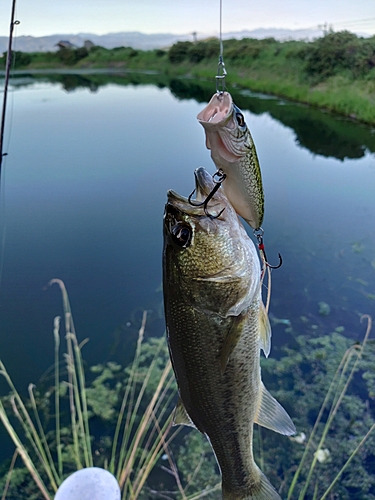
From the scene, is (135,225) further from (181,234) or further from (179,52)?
(179,52)

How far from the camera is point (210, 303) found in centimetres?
109

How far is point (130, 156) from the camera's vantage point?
844 cm

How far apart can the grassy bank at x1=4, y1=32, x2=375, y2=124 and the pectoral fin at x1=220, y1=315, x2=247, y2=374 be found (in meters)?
10.3

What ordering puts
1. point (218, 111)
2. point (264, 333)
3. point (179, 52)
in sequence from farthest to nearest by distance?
1. point (179, 52)
2. point (264, 333)
3. point (218, 111)

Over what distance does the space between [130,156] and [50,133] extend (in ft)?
9.55

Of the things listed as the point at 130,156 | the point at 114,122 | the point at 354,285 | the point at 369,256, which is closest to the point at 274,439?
the point at 354,285

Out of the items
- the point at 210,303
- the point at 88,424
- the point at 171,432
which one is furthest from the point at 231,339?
the point at 88,424

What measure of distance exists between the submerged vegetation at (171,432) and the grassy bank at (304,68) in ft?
27.8

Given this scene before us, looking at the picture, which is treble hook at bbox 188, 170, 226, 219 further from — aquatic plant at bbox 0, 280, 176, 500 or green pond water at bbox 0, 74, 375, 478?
green pond water at bbox 0, 74, 375, 478

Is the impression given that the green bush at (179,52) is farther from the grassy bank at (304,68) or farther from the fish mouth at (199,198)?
the fish mouth at (199,198)

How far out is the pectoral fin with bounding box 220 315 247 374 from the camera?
110cm

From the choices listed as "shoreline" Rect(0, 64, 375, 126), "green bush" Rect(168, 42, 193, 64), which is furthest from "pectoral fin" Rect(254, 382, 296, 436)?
"green bush" Rect(168, 42, 193, 64)

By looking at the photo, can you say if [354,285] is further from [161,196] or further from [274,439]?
[161,196]

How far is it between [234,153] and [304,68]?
50.7 ft
